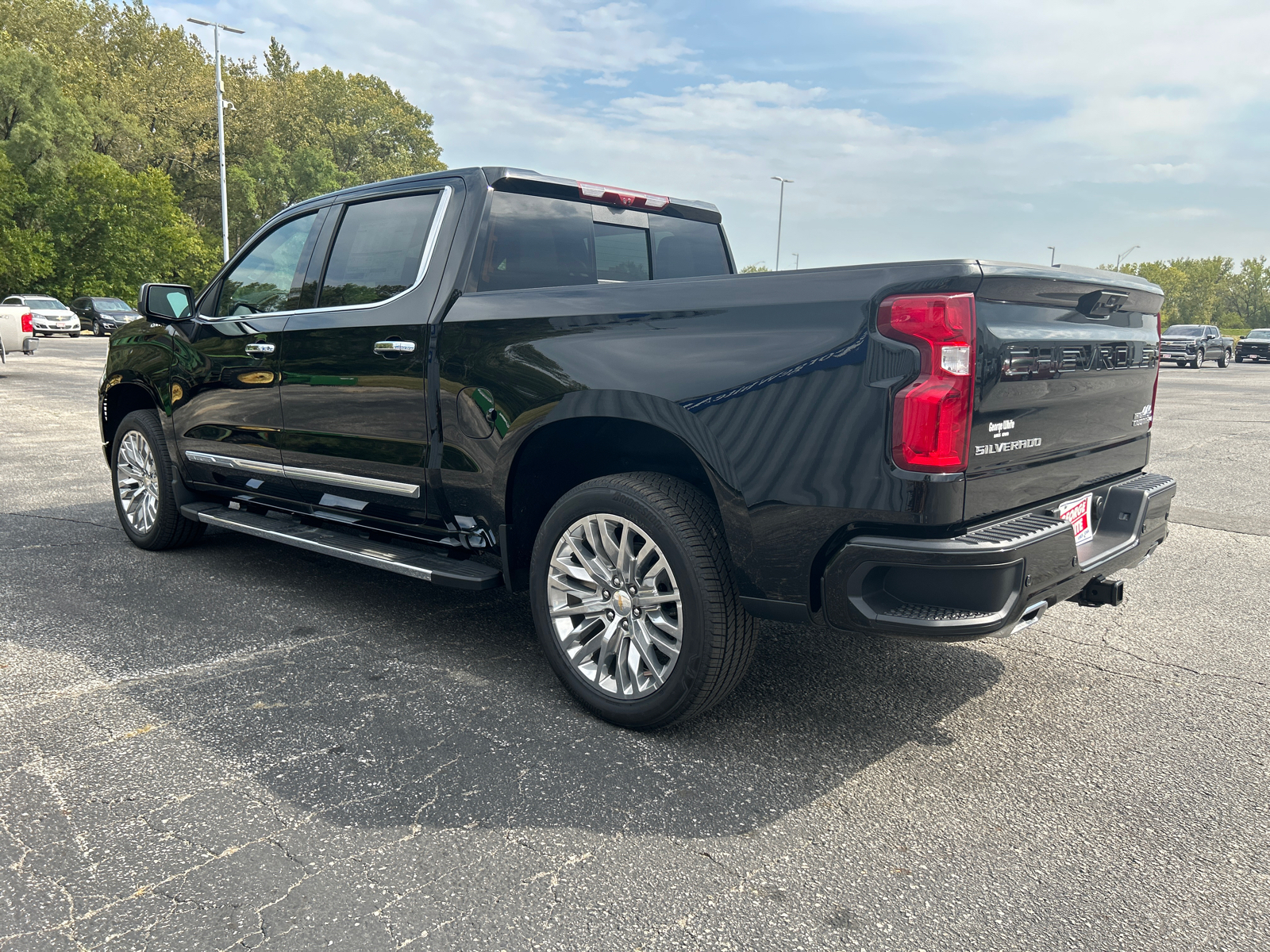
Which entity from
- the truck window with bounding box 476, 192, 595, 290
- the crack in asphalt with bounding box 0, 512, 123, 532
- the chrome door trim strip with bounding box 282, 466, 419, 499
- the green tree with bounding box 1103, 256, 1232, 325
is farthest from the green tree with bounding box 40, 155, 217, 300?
the green tree with bounding box 1103, 256, 1232, 325

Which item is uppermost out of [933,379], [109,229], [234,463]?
[109,229]

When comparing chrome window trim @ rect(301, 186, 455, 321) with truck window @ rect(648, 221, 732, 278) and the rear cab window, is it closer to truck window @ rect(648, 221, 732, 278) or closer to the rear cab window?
the rear cab window

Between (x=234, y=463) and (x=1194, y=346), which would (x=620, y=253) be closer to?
(x=234, y=463)

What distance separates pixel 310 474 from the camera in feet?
14.7

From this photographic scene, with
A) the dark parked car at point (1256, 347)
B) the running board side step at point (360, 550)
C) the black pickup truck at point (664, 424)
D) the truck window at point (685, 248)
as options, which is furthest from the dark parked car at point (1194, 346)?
the running board side step at point (360, 550)

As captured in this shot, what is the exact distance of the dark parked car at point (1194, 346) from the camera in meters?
37.5

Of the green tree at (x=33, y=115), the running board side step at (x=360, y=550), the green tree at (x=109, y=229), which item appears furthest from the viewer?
the green tree at (x=109, y=229)

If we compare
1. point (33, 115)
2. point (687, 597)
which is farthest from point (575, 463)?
point (33, 115)

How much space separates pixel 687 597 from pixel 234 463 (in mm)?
2956

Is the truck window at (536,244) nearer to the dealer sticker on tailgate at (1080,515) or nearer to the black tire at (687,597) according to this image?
the black tire at (687,597)

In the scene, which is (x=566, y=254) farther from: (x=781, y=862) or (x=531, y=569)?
(x=781, y=862)

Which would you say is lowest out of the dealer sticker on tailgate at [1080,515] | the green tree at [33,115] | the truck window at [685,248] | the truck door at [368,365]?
the dealer sticker on tailgate at [1080,515]

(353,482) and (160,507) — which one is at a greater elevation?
(353,482)

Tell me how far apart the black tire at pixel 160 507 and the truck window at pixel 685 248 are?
3.01 metres
